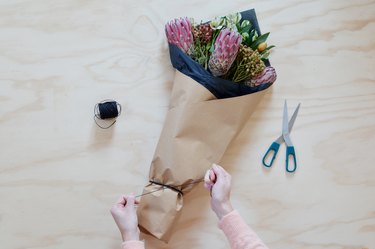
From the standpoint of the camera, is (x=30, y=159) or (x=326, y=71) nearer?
(x=30, y=159)

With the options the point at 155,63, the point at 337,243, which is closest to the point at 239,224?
the point at 337,243

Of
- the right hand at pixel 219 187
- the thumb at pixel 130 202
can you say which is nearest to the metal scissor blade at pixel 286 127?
the right hand at pixel 219 187

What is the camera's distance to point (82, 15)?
3.14ft

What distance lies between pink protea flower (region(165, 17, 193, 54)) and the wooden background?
7 centimetres

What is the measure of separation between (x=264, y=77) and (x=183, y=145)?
260mm

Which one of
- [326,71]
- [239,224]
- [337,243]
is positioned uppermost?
[326,71]

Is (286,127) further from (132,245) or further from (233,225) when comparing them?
(132,245)

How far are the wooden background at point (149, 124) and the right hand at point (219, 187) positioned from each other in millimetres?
99

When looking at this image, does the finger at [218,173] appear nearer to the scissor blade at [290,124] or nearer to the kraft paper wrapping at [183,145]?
the kraft paper wrapping at [183,145]

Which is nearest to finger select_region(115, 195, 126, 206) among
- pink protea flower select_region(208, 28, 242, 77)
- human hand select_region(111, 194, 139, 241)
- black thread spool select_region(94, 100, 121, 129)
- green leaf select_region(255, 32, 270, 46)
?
human hand select_region(111, 194, 139, 241)

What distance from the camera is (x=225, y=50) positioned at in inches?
33.7

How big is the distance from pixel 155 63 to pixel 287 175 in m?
0.45

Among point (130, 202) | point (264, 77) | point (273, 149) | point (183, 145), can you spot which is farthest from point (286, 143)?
point (130, 202)

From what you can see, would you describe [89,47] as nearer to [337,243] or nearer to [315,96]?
[315,96]
